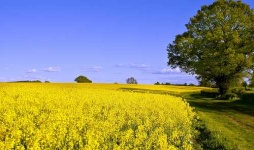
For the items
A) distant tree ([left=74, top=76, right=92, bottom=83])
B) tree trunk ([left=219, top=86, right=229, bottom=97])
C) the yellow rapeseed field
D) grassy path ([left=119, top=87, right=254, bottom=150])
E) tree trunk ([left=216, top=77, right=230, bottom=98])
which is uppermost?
distant tree ([left=74, top=76, right=92, bottom=83])

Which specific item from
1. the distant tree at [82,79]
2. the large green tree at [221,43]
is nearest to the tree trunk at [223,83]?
the large green tree at [221,43]

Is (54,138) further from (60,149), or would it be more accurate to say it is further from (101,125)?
(101,125)

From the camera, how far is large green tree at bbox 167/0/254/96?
160 feet

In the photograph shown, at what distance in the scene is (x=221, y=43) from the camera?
49.2 metres

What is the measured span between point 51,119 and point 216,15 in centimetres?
3975

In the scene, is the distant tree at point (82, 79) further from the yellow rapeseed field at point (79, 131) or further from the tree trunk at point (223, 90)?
the yellow rapeseed field at point (79, 131)

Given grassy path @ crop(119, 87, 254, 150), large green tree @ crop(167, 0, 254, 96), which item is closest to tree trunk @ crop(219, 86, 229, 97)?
large green tree @ crop(167, 0, 254, 96)

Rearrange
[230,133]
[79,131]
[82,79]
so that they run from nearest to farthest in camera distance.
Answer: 1. [79,131]
2. [230,133]
3. [82,79]

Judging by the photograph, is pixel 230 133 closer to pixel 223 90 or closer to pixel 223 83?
pixel 223 83

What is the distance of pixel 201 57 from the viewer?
50.5 meters

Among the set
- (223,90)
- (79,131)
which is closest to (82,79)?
(223,90)

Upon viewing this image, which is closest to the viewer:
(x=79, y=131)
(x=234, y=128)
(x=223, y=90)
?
(x=79, y=131)

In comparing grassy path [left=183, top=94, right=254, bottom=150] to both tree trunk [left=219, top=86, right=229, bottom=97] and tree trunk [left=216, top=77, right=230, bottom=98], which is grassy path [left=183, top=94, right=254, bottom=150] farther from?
tree trunk [left=219, top=86, right=229, bottom=97]

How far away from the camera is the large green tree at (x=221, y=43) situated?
48.9 meters
